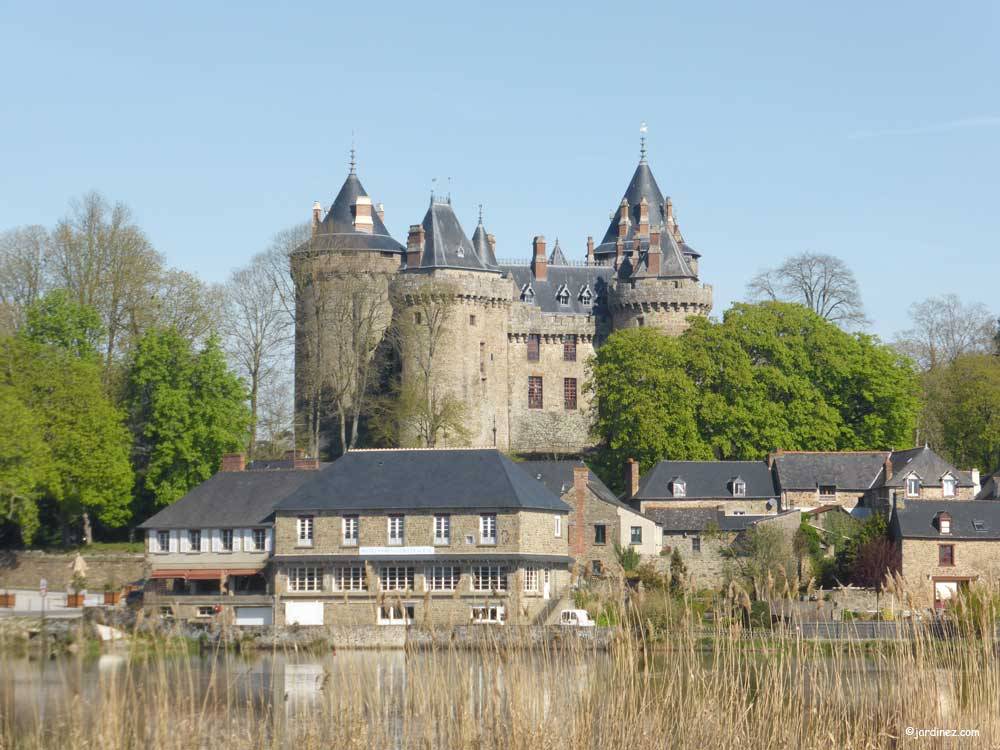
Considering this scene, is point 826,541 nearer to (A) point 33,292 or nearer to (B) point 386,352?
(B) point 386,352

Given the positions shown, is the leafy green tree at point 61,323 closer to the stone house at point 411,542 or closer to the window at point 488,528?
the stone house at point 411,542

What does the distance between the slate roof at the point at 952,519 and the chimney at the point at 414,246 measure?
2198cm

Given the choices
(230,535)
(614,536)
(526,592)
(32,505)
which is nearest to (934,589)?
(614,536)

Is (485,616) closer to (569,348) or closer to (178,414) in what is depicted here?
(178,414)

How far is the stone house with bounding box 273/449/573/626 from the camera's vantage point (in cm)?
3366

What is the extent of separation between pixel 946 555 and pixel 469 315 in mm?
22209

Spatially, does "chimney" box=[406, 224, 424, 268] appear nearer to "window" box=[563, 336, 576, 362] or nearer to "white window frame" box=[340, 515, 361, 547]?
"window" box=[563, 336, 576, 362]

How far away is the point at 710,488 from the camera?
46000mm

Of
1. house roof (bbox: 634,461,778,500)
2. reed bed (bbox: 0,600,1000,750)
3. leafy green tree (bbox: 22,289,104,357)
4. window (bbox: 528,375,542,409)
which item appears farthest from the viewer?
window (bbox: 528,375,542,409)

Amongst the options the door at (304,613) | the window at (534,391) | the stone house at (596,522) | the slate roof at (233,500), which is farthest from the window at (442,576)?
the window at (534,391)

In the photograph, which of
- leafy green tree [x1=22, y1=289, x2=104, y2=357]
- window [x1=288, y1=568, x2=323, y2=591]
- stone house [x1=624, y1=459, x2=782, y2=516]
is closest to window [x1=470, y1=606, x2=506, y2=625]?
window [x1=288, y1=568, x2=323, y2=591]

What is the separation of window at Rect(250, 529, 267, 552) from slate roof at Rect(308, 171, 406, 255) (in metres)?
18.1

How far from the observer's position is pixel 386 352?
5481 centimetres

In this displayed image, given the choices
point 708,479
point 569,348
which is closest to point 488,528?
point 708,479
